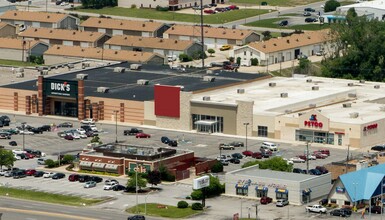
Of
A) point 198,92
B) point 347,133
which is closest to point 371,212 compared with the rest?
point 347,133

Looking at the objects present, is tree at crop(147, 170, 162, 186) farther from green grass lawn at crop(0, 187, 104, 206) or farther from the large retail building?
the large retail building

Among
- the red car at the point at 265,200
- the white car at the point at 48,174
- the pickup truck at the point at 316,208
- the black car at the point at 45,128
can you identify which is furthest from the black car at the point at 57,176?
the pickup truck at the point at 316,208

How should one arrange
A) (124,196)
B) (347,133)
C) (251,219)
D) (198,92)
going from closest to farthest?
(251,219), (124,196), (347,133), (198,92)

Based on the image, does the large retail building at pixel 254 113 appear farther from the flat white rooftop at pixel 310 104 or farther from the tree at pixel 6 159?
the tree at pixel 6 159

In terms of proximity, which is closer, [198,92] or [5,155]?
[5,155]

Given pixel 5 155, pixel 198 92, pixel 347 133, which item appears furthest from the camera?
pixel 198 92

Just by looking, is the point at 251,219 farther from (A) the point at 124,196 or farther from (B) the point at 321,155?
(B) the point at 321,155

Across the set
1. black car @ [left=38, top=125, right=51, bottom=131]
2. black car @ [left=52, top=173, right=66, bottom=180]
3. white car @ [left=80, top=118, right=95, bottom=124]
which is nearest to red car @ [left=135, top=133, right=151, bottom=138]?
white car @ [left=80, top=118, right=95, bottom=124]
